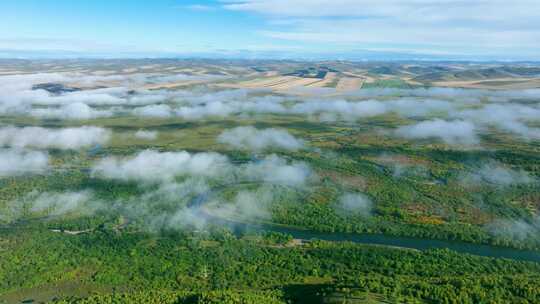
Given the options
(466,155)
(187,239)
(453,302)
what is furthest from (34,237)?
(466,155)

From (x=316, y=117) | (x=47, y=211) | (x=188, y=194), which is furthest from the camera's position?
(x=316, y=117)

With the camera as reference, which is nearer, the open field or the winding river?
the open field

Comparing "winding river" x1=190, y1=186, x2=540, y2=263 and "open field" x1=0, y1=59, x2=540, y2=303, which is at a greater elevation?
"open field" x1=0, y1=59, x2=540, y2=303

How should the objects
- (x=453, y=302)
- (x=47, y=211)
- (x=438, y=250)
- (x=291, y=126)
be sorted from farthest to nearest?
(x=291, y=126) → (x=47, y=211) → (x=438, y=250) → (x=453, y=302)

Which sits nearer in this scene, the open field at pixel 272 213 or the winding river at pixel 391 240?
the open field at pixel 272 213

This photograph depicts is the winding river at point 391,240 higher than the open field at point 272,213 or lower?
lower

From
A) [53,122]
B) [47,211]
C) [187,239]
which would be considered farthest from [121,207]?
[53,122]

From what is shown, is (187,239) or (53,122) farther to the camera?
(53,122)

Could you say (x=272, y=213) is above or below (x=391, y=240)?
above

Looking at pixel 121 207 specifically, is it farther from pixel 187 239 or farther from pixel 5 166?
pixel 5 166

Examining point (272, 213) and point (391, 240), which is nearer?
point (391, 240)
